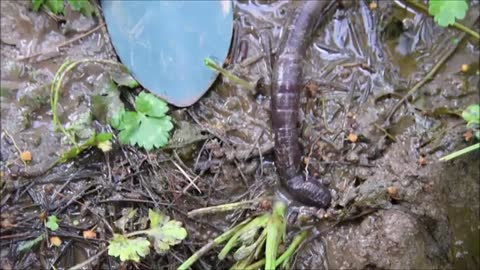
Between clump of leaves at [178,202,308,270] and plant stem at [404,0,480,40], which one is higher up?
plant stem at [404,0,480,40]

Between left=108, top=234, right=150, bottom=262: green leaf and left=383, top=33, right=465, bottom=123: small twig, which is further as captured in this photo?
left=383, top=33, right=465, bottom=123: small twig

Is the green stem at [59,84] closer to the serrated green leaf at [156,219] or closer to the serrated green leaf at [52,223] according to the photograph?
the serrated green leaf at [52,223]

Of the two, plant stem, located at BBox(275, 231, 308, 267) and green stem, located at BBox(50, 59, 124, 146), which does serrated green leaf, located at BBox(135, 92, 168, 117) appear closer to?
green stem, located at BBox(50, 59, 124, 146)

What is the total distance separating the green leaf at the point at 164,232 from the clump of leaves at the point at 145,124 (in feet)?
1.06

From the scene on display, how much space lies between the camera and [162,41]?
2.95 metres

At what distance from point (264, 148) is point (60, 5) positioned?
3.81 ft

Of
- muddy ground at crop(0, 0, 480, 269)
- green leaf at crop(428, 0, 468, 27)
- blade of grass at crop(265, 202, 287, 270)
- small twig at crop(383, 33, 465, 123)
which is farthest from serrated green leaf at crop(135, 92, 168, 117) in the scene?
green leaf at crop(428, 0, 468, 27)

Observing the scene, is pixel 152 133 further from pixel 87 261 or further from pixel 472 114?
pixel 472 114

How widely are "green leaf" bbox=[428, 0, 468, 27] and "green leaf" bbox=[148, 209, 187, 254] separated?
1.53 m

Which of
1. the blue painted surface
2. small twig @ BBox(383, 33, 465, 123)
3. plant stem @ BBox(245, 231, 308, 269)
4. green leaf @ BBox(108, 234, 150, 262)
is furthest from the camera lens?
small twig @ BBox(383, 33, 465, 123)

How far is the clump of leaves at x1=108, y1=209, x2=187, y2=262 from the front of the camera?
272 centimetres

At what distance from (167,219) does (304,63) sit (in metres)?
1.02

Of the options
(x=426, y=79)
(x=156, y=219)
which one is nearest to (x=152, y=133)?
(x=156, y=219)

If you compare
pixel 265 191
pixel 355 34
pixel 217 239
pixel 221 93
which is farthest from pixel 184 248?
pixel 355 34
